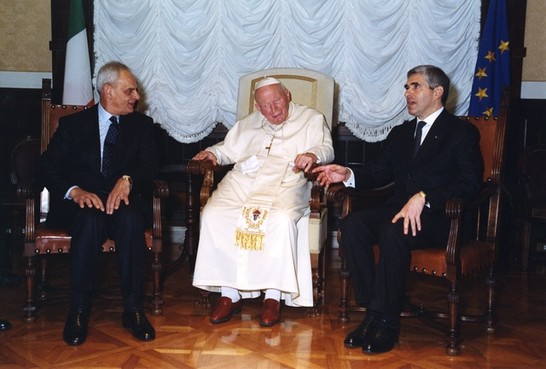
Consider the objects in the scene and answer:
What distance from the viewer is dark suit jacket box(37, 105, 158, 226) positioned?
343 cm

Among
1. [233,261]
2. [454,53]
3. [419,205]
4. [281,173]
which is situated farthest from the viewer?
[454,53]

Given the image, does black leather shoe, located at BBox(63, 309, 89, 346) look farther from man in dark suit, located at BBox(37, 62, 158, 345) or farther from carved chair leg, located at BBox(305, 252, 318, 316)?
carved chair leg, located at BBox(305, 252, 318, 316)

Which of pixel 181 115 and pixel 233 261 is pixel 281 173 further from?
pixel 181 115

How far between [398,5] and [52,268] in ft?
10.5

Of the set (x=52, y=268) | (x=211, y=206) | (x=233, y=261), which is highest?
(x=211, y=206)

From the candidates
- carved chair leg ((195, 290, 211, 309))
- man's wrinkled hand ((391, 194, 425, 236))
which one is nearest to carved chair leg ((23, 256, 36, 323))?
carved chair leg ((195, 290, 211, 309))

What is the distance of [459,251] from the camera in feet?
9.66

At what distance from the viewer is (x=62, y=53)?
5.52 meters

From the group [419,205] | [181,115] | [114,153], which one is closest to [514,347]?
[419,205]

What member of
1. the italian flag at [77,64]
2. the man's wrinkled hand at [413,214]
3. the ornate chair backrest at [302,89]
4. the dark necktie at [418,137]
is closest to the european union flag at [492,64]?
the ornate chair backrest at [302,89]

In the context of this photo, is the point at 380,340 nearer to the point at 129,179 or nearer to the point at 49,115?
the point at 129,179

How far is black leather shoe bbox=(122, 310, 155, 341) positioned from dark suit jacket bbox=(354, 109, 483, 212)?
49.8 inches

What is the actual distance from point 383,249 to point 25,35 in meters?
4.06

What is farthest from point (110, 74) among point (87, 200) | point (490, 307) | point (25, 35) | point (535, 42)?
point (535, 42)
